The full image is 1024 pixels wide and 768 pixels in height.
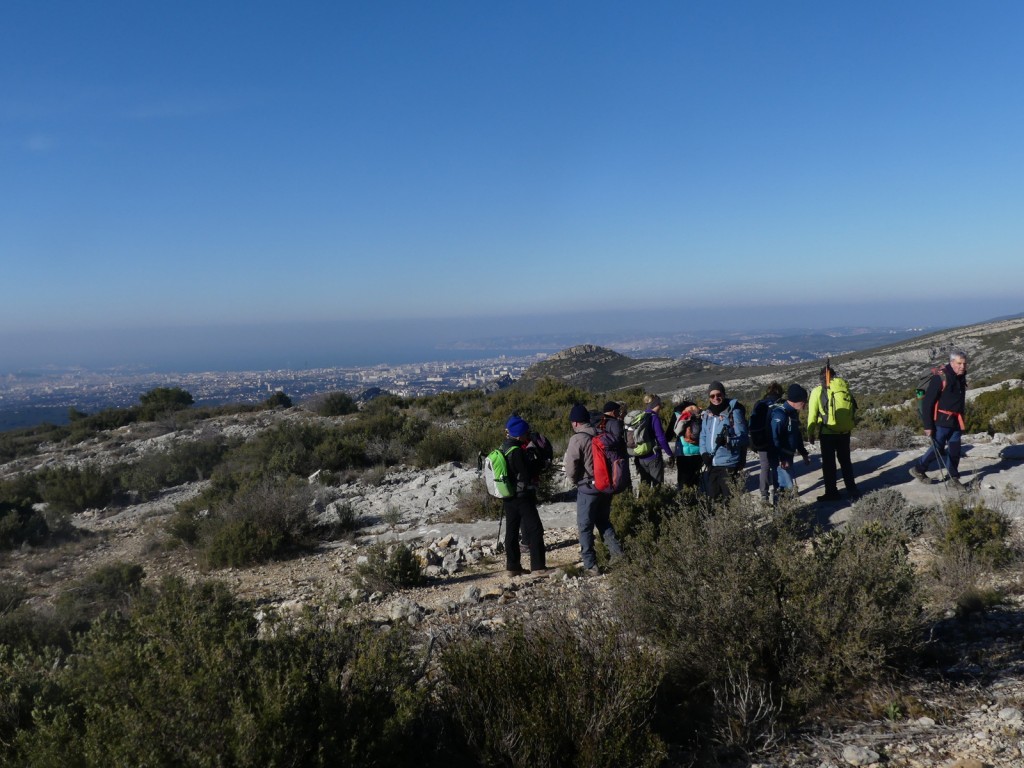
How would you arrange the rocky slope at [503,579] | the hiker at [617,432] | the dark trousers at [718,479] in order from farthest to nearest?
the dark trousers at [718,479], the hiker at [617,432], the rocky slope at [503,579]

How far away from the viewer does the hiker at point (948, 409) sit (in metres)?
7.59

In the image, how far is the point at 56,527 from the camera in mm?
11719

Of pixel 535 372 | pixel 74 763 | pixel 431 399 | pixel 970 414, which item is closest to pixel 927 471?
pixel 970 414

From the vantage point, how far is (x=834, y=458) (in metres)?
7.92

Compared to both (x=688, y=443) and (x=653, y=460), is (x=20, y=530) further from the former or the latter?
(x=688, y=443)

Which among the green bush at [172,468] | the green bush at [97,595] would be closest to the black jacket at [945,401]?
the green bush at [97,595]

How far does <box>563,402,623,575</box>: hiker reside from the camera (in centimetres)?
628

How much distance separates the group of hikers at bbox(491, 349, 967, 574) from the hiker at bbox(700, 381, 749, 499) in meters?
0.01

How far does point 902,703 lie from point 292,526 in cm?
814

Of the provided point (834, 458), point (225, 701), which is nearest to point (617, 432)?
point (834, 458)

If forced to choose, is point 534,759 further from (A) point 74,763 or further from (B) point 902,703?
(B) point 902,703

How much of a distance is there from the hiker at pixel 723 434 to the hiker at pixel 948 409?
103 inches

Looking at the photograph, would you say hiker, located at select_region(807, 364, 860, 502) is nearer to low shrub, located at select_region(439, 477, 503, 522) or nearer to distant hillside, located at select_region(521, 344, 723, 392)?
low shrub, located at select_region(439, 477, 503, 522)

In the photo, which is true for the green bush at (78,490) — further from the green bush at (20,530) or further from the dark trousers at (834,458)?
the dark trousers at (834,458)
